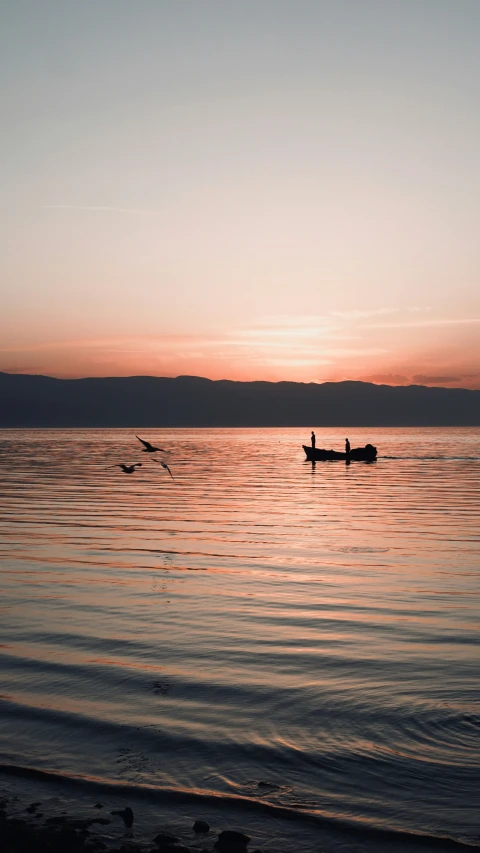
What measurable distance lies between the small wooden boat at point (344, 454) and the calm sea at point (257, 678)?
2680 inches

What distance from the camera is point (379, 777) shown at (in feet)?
31.3

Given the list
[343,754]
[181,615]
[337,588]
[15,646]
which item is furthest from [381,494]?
[343,754]

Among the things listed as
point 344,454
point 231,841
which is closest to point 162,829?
point 231,841

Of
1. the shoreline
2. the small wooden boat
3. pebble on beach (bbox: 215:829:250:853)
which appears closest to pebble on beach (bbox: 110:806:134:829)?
the shoreline

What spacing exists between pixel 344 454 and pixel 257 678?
89.8 m

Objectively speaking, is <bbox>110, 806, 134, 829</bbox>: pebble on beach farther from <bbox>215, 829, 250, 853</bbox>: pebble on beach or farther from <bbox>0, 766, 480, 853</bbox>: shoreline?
<bbox>215, 829, 250, 853</bbox>: pebble on beach

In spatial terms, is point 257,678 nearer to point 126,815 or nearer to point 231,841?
point 126,815

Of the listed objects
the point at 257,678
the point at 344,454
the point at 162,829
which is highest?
the point at 162,829

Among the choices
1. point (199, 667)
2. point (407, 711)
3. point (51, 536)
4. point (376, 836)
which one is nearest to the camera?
point (376, 836)

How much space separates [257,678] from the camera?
1346 centimetres

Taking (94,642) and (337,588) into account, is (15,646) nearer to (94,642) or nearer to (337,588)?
(94,642)

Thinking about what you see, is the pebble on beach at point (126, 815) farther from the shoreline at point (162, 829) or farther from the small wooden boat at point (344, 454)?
the small wooden boat at point (344, 454)

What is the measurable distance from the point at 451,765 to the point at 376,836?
2.10 metres

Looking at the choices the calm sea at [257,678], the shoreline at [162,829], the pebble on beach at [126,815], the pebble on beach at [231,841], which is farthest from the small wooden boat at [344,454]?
the pebble on beach at [231,841]
